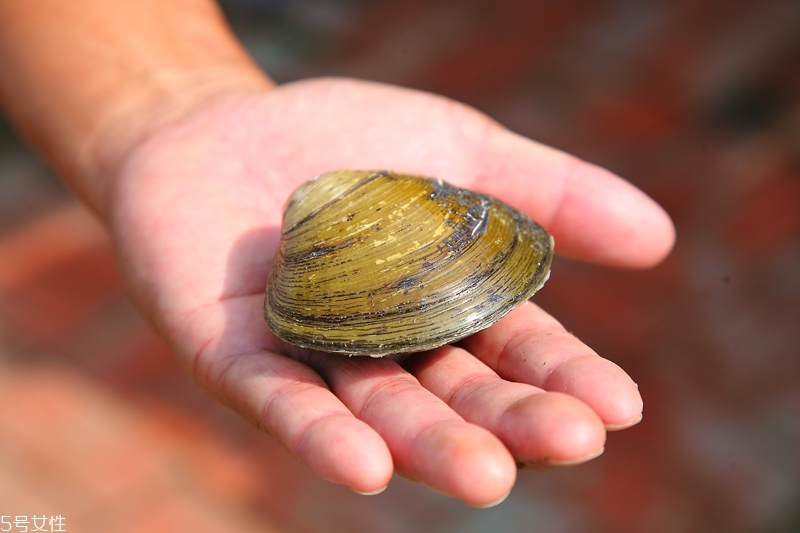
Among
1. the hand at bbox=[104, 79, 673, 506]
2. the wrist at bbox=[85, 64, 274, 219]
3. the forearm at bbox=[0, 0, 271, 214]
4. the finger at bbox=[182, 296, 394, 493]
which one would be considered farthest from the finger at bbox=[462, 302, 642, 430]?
the forearm at bbox=[0, 0, 271, 214]

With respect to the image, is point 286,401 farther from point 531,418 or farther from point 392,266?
point 531,418

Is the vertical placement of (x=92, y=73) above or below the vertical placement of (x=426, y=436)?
above

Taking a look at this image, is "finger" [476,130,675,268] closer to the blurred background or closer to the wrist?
the wrist

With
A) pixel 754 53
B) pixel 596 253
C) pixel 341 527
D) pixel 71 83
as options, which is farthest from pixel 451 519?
pixel 754 53

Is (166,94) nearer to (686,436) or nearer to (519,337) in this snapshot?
(519,337)

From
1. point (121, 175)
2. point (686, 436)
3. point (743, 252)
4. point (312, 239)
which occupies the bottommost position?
point (686, 436)

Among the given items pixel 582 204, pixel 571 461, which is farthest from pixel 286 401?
pixel 582 204

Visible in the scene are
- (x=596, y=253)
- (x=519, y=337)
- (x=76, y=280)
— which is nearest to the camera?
(x=519, y=337)
